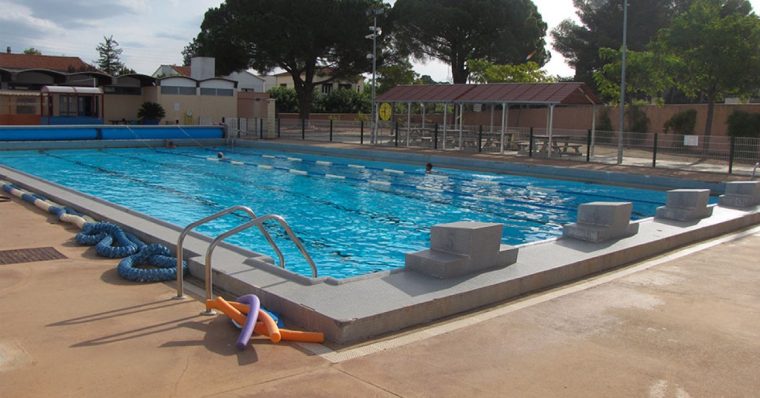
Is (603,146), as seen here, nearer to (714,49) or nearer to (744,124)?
(714,49)

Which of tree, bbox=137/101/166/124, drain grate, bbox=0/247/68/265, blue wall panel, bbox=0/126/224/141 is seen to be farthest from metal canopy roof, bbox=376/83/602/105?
drain grate, bbox=0/247/68/265

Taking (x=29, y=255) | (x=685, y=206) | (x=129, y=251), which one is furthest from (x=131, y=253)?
(x=685, y=206)

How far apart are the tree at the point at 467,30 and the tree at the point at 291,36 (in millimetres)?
2422

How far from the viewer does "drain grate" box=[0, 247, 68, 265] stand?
6961 mm

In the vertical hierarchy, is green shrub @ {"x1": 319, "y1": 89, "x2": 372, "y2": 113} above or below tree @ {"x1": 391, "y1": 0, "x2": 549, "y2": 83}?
below

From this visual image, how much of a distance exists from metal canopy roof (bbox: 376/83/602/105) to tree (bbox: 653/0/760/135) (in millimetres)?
3246

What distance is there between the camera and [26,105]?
31250 mm

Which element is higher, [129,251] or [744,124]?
[744,124]

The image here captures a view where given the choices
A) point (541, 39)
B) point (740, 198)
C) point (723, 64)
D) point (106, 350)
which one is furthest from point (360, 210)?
point (541, 39)

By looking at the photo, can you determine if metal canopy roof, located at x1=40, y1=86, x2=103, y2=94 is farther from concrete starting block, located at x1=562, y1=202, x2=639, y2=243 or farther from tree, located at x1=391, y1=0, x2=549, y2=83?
concrete starting block, located at x1=562, y1=202, x2=639, y2=243

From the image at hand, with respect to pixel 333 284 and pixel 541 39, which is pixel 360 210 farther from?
pixel 541 39

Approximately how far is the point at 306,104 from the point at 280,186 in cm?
2779

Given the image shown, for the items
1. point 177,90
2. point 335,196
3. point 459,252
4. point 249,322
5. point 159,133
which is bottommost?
point 335,196

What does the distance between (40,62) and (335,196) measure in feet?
170
